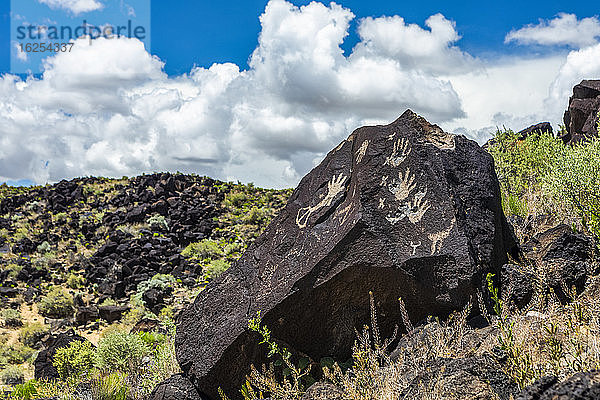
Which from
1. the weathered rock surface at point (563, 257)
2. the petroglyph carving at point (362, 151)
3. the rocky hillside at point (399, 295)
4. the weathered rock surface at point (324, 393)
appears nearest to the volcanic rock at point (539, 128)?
the rocky hillside at point (399, 295)

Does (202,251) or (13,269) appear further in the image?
(202,251)

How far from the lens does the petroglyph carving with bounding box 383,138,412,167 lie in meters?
6.23

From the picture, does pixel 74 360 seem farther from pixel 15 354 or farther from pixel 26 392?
pixel 15 354

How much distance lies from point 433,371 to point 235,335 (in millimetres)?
2772

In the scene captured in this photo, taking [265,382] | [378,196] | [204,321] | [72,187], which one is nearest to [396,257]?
[378,196]

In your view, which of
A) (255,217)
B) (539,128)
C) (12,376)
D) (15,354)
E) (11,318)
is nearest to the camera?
(12,376)

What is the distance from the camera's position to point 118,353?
404 inches

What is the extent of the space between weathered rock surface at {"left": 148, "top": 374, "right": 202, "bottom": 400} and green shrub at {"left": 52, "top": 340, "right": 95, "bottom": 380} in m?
5.11

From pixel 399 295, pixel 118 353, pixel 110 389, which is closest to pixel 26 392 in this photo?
pixel 118 353

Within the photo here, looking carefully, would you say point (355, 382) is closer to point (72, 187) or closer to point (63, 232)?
point (63, 232)

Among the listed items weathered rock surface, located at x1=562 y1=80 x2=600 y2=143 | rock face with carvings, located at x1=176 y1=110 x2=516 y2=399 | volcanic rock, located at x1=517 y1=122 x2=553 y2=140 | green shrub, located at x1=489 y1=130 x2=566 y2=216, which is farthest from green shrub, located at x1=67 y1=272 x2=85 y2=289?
volcanic rock, located at x1=517 y1=122 x2=553 y2=140

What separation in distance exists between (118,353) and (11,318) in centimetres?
1115

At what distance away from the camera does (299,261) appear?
19.3 feet

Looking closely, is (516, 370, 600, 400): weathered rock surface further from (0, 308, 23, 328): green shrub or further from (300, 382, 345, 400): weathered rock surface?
(0, 308, 23, 328): green shrub
